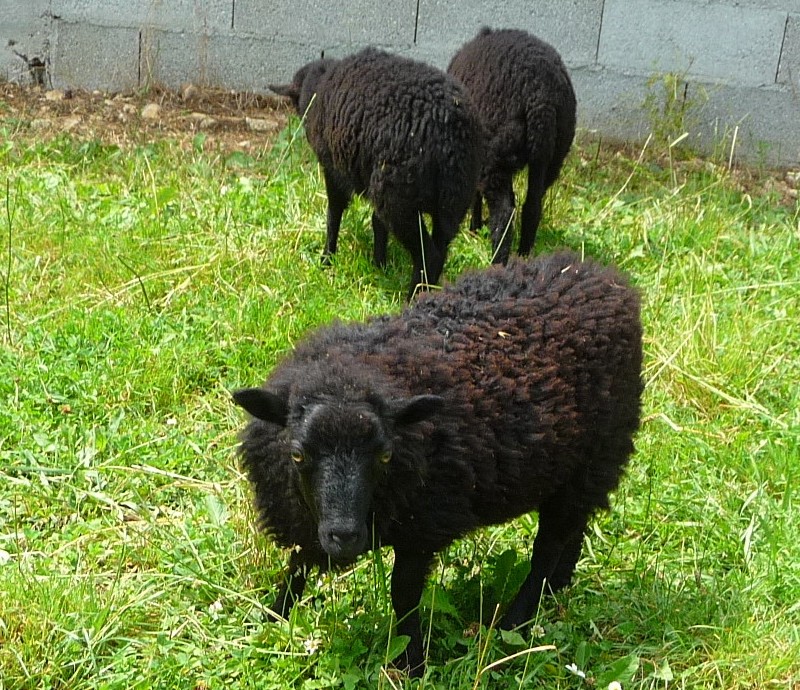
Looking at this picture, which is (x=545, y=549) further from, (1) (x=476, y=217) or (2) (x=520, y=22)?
(2) (x=520, y=22)

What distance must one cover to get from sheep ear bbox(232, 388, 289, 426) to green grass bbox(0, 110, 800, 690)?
2.05 feet

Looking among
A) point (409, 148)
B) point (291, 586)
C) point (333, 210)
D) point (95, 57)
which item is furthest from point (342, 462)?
point (95, 57)

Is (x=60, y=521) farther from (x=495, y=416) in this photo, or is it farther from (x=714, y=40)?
(x=714, y=40)

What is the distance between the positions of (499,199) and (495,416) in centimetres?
333

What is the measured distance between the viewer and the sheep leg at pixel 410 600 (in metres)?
3.21

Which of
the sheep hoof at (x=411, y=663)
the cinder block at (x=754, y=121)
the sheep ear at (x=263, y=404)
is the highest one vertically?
the cinder block at (x=754, y=121)

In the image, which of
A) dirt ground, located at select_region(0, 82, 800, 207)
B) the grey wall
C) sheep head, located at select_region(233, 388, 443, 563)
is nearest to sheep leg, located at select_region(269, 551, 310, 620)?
sheep head, located at select_region(233, 388, 443, 563)

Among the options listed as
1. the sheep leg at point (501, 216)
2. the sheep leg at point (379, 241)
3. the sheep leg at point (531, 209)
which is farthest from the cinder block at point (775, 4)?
the sheep leg at point (379, 241)

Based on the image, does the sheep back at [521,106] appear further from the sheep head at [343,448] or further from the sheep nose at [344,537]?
the sheep nose at [344,537]

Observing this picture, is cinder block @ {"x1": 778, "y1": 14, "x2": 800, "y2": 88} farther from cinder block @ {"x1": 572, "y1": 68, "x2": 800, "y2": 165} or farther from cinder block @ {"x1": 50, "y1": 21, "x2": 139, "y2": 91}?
cinder block @ {"x1": 50, "y1": 21, "x2": 139, "y2": 91}

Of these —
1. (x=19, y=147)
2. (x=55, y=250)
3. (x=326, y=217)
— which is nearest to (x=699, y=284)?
(x=326, y=217)

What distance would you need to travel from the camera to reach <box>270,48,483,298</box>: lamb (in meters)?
5.54

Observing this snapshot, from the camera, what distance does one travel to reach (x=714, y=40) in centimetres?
830

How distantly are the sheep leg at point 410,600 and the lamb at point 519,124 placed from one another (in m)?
3.22
